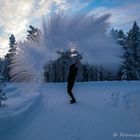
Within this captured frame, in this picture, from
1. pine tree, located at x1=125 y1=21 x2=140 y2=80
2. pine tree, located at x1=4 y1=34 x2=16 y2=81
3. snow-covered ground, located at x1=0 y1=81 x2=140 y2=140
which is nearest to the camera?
snow-covered ground, located at x1=0 y1=81 x2=140 y2=140

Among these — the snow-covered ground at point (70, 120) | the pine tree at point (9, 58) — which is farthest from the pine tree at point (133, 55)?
the snow-covered ground at point (70, 120)

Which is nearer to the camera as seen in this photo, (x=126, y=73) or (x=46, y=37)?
(x=46, y=37)

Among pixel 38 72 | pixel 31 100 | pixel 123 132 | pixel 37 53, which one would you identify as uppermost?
pixel 37 53

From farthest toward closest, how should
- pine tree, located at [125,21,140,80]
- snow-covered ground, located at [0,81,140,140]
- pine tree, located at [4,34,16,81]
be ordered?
pine tree, located at [125,21,140,80] → pine tree, located at [4,34,16,81] → snow-covered ground, located at [0,81,140,140]

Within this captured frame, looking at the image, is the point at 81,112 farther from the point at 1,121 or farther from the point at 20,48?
the point at 20,48

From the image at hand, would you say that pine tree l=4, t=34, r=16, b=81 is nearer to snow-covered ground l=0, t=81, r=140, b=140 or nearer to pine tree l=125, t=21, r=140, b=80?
snow-covered ground l=0, t=81, r=140, b=140

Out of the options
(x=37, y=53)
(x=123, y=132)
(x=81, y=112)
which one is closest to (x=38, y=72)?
(x=37, y=53)

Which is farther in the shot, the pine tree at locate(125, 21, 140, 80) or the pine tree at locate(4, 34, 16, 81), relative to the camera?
the pine tree at locate(125, 21, 140, 80)

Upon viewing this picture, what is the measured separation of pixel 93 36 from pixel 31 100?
15.4 feet

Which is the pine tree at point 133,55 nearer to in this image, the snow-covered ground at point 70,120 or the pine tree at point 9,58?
the pine tree at point 9,58

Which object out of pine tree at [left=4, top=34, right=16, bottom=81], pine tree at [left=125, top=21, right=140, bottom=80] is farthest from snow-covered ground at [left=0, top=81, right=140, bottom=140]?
pine tree at [left=125, top=21, right=140, bottom=80]

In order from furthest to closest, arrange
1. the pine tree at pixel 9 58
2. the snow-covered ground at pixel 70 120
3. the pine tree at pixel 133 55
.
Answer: the pine tree at pixel 133 55, the pine tree at pixel 9 58, the snow-covered ground at pixel 70 120

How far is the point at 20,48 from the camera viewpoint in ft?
49.5

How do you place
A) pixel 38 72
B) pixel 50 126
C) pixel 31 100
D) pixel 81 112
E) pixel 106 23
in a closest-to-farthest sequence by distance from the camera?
pixel 50 126 → pixel 81 112 → pixel 31 100 → pixel 38 72 → pixel 106 23
